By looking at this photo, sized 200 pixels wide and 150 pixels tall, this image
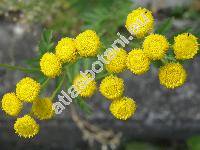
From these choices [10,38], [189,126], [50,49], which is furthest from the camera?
[10,38]

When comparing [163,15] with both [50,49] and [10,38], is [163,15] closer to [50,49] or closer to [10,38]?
[10,38]

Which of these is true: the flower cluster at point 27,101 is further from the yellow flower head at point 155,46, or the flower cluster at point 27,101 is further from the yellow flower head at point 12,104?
the yellow flower head at point 155,46

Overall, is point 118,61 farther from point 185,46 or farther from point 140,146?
point 140,146

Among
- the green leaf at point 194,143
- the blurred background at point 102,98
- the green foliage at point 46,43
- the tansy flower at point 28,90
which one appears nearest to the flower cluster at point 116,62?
the tansy flower at point 28,90

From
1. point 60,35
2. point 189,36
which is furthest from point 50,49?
point 60,35

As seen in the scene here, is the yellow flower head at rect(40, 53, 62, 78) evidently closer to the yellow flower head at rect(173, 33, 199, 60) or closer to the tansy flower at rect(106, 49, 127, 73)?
the tansy flower at rect(106, 49, 127, 73)

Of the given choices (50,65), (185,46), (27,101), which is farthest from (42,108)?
(185,46)
